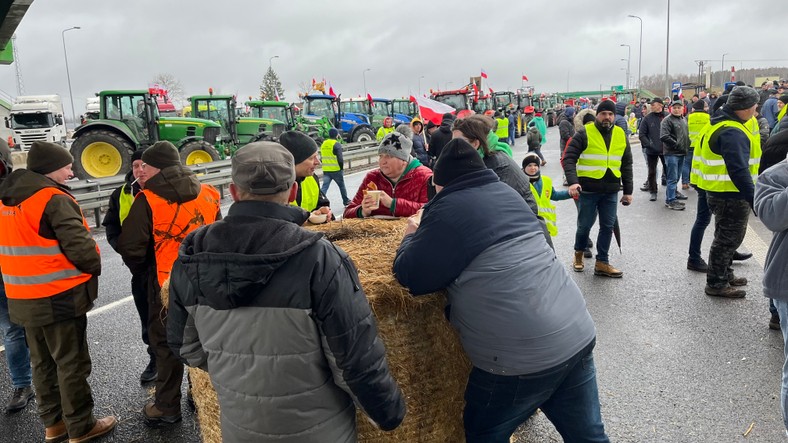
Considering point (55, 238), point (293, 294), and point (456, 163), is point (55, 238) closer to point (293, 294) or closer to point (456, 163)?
point (293, 294)

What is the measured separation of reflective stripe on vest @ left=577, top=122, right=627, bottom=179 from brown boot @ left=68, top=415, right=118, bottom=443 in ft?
16.1

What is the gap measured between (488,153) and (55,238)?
2.75 meters

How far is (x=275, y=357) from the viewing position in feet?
5.93

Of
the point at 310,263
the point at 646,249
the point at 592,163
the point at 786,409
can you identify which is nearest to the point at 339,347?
the point at 310,263

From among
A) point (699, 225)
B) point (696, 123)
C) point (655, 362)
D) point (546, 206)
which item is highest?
point (696, 123)

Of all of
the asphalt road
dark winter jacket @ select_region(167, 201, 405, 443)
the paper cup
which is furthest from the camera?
the paper cup

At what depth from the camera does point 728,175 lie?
5.04 meters

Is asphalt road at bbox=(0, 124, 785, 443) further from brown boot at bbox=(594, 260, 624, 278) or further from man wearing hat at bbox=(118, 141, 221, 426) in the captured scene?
man wearing hat at bbox=(118, 141, 221, 426)

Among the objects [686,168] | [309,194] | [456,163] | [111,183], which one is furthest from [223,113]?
[456,163]

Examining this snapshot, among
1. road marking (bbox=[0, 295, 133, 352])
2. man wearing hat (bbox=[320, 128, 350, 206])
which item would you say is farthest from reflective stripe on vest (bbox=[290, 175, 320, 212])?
man wearing hat (bbox=[320, 128, 350, 206])

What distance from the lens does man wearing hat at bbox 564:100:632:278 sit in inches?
233

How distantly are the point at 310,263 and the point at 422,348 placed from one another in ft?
2.86

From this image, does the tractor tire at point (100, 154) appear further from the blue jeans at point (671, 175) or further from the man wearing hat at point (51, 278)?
the blue jeans at point (671, 175)

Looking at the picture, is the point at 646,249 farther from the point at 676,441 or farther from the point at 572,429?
the point at 572,429
